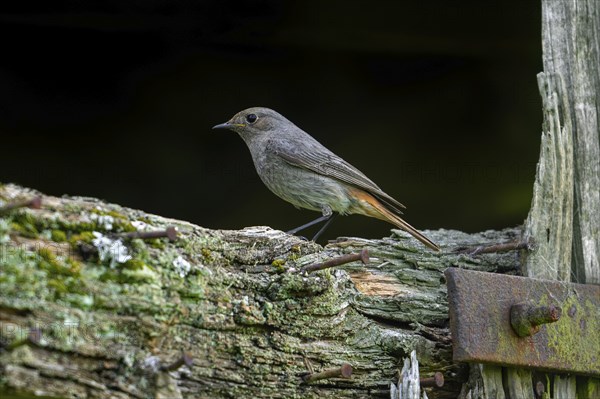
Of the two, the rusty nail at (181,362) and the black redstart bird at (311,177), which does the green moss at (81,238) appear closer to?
the rusty nail at (181,362)

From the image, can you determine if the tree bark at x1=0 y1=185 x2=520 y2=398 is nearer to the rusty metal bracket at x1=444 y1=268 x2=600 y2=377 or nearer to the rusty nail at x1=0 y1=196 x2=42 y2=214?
the rusty nail at x1=0 y1=196 x2=42 y2=214

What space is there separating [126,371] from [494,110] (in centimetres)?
401

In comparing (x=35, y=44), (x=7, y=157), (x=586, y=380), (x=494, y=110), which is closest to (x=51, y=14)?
(x=35, y=44)

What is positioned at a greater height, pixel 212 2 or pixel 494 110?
pixel 212 2

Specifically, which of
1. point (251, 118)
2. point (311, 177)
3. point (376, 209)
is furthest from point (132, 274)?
point (251, 118)

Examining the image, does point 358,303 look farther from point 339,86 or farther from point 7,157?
point 7,157

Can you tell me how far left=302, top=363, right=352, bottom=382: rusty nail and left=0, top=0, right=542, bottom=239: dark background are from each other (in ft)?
10.2

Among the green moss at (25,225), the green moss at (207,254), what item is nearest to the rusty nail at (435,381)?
the green moss at (207,254)

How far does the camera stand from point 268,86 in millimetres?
5957

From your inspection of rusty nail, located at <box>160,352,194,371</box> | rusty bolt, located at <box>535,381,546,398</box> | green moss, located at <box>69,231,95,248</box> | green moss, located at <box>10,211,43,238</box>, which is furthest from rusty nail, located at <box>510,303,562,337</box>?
green moss, located at <box>10,211,43,238</box>

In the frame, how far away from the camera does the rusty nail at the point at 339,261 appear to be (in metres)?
2.72

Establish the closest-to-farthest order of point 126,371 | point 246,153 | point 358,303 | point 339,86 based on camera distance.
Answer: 1. point 126,371
2. point 358,303
3. point 339,86
4. point 246,153

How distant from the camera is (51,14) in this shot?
5.41 meters

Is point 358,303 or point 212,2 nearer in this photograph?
point 358,303
